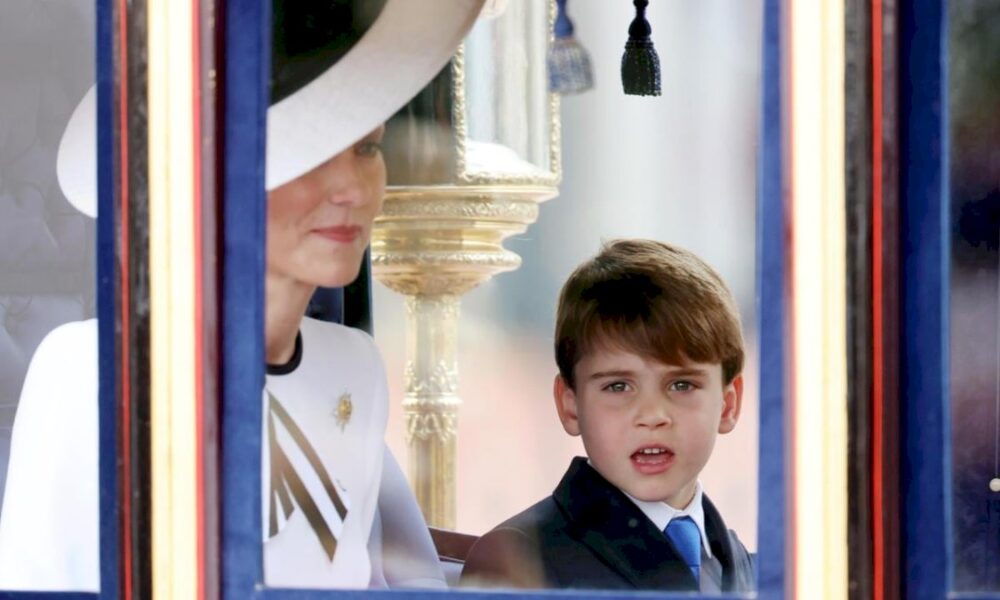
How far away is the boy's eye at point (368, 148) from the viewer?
2.20m

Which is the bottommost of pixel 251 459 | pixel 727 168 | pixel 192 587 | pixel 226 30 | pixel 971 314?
pixel 192 587

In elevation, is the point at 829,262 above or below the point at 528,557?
above

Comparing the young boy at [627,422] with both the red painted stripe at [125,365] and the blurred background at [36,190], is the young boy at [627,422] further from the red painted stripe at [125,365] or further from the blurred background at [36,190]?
the blurred background at [36,190]

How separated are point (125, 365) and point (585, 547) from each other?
651 millimetres

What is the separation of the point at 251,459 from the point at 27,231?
439mm

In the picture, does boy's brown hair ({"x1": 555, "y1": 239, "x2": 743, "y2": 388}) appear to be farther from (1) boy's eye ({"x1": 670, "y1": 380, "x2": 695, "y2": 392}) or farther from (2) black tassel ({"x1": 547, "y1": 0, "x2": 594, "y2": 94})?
(2) black tassel ({"x1": 547, "y1": 0, "x2": 594, "y2": 94})

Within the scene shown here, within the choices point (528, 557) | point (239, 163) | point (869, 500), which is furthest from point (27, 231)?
point (869, 500)

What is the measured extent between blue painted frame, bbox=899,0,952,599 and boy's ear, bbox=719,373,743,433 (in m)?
0.21

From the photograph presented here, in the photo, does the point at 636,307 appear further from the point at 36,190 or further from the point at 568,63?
the point at 36,190

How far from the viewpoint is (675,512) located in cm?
220

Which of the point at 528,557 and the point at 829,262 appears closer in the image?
the point at 829,262

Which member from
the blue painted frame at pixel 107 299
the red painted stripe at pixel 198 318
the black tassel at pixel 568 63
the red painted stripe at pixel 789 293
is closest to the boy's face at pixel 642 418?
the red painted stripe at pixel 789 293

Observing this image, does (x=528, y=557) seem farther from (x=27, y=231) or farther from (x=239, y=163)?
(x=27, y=231)

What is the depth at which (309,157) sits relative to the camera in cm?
218
